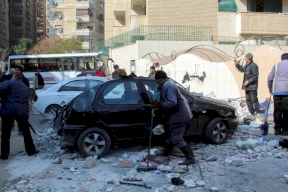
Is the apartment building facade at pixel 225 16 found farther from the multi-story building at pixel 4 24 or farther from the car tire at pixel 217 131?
the multi-story building at pixel 4 24

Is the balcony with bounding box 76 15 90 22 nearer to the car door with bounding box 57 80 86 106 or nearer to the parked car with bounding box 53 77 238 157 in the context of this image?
the car door with bounding box 57 80 86 106

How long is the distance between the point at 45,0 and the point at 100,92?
9448 centimetres

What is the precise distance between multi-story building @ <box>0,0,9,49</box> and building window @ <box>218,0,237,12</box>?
49.2 m

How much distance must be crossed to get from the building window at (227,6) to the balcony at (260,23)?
71.6 inches

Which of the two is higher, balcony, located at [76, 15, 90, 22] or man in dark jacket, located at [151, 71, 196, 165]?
balcony, located at [76, 15, 90, 22]

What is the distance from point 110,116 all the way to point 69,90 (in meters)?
4.60

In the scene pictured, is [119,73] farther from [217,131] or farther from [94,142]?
[217,131]

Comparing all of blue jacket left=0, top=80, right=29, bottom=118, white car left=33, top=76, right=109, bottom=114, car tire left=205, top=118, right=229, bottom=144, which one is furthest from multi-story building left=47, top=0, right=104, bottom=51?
car tire left=205, top=118, right=229, bottom=144

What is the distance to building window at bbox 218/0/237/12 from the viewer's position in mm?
28628

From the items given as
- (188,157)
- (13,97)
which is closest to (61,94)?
(13,97)

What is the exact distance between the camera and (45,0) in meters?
95.1

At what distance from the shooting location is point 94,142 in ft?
22.0

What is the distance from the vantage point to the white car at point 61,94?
429 inches

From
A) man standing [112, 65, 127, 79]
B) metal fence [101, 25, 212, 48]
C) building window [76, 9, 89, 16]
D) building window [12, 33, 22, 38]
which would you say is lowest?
man standing [112, 65, 127, 79]
